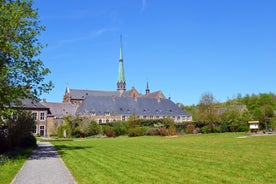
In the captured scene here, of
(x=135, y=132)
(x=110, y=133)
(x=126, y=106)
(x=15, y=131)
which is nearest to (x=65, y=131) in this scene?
(x=110, y=133)

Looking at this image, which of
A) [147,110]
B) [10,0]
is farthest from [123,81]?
[10,0]

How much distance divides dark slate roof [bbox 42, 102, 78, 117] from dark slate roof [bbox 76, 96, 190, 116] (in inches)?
195

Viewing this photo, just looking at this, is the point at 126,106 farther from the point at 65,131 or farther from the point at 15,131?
the point at 15,131

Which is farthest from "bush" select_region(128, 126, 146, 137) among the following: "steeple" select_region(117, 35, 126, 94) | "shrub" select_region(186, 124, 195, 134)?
"steeple" select_region(117, 35, 126, 94)

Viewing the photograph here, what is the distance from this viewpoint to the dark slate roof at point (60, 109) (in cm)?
7856

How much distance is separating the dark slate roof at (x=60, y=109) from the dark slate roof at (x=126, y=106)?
4.94 m

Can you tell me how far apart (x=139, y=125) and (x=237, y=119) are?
16125mm

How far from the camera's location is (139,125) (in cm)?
5400

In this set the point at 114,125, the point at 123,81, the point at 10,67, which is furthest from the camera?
the point at 123,81

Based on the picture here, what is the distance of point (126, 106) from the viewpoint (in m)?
79.5

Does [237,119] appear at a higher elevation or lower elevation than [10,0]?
lower

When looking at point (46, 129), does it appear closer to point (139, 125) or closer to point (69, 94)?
point (139, 125)

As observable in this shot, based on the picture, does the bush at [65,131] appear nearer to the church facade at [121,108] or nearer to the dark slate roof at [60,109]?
the church facade at [121,108]

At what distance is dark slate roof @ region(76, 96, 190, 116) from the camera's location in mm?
75500
